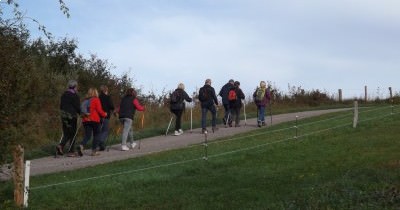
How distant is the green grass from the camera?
1038 cm

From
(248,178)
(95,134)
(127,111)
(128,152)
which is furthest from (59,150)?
(248,178)

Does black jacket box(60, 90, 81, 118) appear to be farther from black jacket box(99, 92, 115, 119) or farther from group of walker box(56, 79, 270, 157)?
black jacket box(99, 92, 115, 119)

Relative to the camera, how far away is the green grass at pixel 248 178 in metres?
10.4

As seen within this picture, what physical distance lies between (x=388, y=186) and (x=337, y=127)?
1071cm

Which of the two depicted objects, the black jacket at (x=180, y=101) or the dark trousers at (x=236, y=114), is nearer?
the black jacket at (x=180, y=101)

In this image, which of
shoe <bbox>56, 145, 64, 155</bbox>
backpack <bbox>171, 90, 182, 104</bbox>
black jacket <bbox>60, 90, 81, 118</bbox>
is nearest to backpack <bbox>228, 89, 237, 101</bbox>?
backpack <bbox>171, 90, 182, 104</bbox>

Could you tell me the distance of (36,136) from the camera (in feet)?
31.6

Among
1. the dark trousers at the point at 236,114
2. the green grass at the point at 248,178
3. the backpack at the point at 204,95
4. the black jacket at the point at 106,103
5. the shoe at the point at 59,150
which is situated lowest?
the green grass at the point at 248,178

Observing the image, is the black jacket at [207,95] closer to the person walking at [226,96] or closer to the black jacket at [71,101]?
the person walking at [226,96]

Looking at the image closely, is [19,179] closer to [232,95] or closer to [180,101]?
[180,101]

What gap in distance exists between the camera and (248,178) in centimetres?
1310

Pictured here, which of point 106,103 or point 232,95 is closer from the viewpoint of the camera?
point 106,103

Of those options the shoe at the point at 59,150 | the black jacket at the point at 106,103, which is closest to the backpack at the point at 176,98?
the black jacket at the point at 106,103

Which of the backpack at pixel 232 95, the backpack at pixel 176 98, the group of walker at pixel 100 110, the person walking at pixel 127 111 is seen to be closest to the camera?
the group of walker at pixel 100 110
